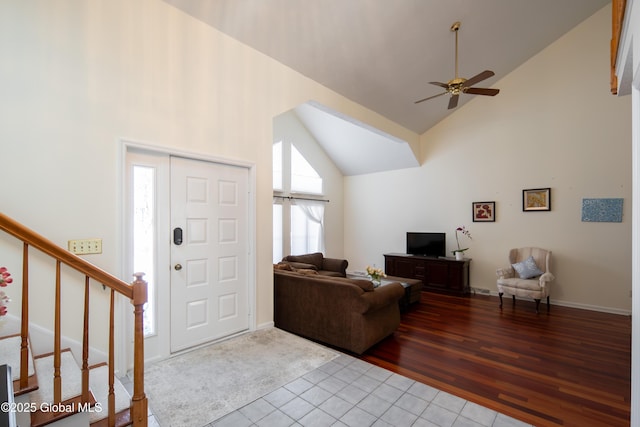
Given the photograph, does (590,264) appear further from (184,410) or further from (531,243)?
(184,410)

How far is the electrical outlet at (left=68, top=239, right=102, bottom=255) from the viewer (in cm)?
224

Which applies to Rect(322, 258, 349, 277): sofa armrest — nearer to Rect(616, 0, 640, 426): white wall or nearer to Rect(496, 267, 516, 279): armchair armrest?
Rect(496, 267, 516, 279): armchair armrest

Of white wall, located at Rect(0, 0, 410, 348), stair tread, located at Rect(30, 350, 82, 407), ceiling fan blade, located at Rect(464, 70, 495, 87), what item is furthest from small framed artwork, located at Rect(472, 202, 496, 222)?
stair tread, located at Rect(30, 350, 82, 407)

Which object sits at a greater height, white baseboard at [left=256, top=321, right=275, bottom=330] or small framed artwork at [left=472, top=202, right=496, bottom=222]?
small framed artwork at [left=472, top=202, right=496, bottom=222]

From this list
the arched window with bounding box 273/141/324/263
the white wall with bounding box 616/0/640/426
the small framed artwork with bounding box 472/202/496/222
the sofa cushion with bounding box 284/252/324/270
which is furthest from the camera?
the arched window with bounding box 273/141/324/263

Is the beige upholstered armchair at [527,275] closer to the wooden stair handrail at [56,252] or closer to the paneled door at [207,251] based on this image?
the paneled door at [207,251]

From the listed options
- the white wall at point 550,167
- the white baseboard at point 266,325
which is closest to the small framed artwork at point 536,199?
the white wall at point 550,167

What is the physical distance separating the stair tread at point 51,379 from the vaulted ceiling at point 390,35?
312cm

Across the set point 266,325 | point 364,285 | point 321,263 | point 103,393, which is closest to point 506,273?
point 364,285

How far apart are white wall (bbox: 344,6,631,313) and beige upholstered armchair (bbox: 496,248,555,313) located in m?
0.26

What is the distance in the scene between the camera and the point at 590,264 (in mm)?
4699

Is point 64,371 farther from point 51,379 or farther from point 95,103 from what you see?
point 95,103

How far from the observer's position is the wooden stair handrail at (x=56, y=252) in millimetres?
1504

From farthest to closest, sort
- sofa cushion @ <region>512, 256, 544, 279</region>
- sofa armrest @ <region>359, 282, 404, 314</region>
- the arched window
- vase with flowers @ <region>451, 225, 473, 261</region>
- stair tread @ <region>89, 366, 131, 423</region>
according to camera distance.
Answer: the arched window, vase with flowers @ <region>451, 225, 473, 261</region>, sofa cushion @ <region>512, 256, 544, 279</region>, sofa armrest @ <region>359, 282, 404, 314</region>, stair tread @ <region>89, 366, 131, 423</region>
